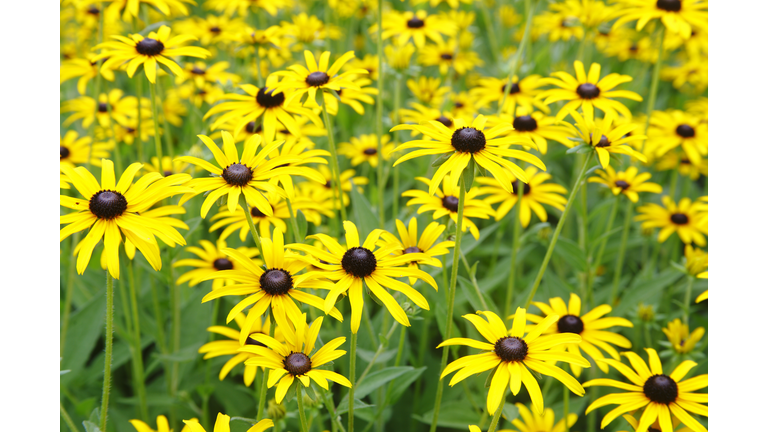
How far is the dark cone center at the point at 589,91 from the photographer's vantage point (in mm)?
2055

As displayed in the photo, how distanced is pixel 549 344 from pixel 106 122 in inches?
91.8

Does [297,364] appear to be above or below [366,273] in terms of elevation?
below

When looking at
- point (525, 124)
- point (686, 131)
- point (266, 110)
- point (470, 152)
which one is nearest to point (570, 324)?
point (470, 152)

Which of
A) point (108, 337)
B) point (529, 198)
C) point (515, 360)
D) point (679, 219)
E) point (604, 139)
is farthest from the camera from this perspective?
point (679, 219)

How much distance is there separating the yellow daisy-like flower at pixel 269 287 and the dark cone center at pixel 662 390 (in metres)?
0.83

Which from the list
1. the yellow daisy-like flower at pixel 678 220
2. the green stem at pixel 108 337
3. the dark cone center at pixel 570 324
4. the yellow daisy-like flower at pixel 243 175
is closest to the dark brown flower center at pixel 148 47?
the yellow daisy-like flower at pixel 243 175

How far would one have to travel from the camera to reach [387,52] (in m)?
3.62

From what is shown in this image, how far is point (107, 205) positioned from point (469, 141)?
843mm

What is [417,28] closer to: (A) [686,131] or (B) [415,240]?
(A) [686,131]

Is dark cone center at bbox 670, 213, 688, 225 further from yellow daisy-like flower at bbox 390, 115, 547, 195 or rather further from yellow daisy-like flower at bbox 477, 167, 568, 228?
yellow daisy-like flower at bbox 390, 115, 547, 195

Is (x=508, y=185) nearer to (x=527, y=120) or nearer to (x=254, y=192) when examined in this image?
(x=254, y=192)

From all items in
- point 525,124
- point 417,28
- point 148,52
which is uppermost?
point 417,28

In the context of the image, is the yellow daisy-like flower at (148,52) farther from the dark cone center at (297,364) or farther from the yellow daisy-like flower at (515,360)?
the yellow daisy-like flower at (515,360)

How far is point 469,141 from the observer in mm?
1362
